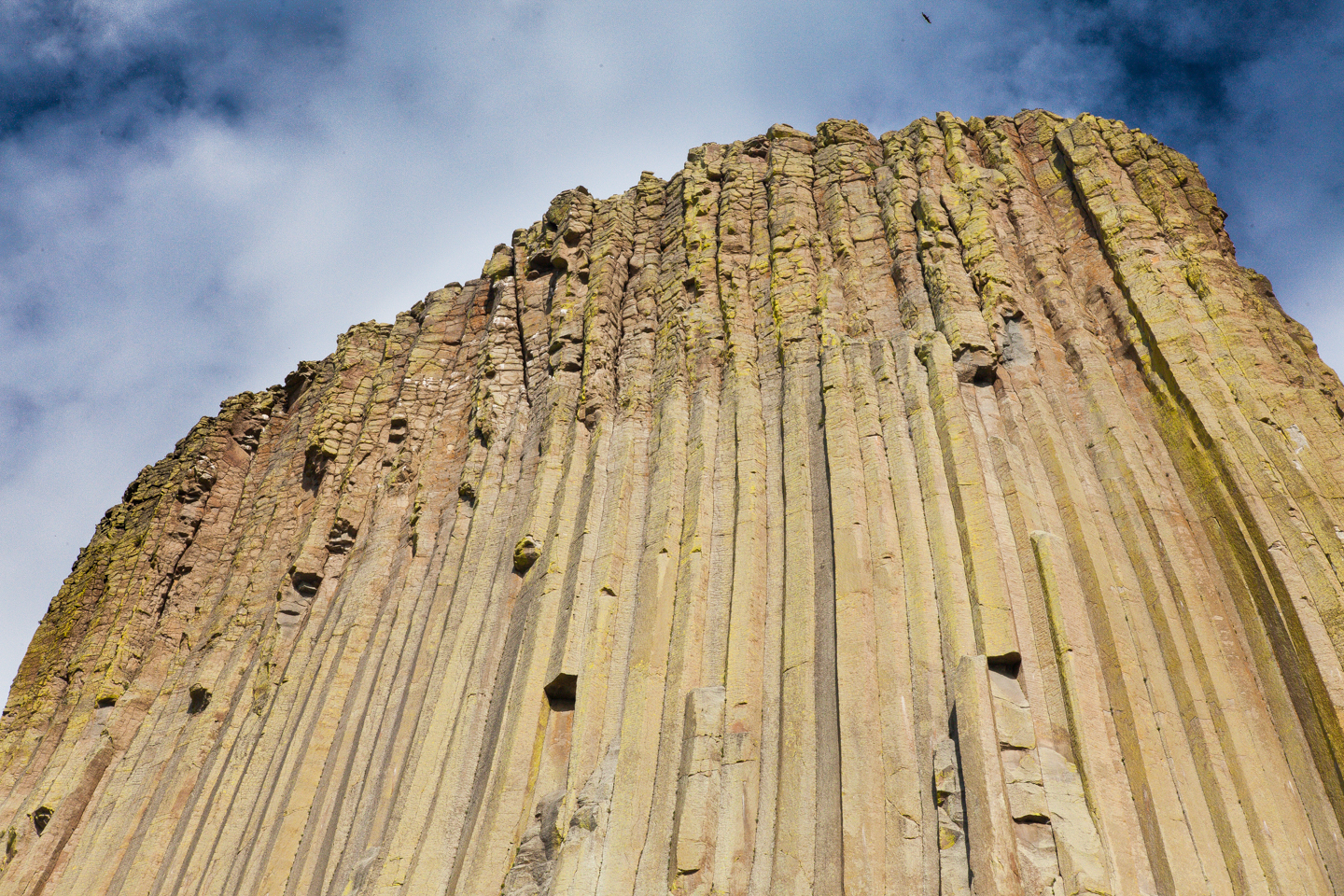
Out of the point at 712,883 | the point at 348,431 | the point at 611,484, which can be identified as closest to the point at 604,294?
the point at 611,484

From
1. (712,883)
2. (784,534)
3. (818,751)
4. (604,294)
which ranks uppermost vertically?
(604,294)

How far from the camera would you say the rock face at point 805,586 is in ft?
23.6

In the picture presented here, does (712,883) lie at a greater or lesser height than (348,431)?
lesser

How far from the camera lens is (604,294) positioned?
48.2 ft

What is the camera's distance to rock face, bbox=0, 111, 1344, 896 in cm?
718

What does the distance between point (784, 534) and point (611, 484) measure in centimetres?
257

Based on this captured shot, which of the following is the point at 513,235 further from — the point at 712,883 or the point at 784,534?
the point at 712,883

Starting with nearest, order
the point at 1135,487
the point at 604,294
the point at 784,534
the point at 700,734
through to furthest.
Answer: the point at 700,734 < the point at 1135,487 < the point at 784,534 < the point at 604,294

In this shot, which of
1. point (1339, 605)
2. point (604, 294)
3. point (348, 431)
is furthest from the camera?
point (348, 431)

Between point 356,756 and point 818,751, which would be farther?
point 356,756

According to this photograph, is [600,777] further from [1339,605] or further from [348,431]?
[348,431]

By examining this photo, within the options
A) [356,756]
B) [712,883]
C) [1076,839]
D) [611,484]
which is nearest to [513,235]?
[611,484]

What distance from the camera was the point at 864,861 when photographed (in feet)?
22.6

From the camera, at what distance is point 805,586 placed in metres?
9.02
